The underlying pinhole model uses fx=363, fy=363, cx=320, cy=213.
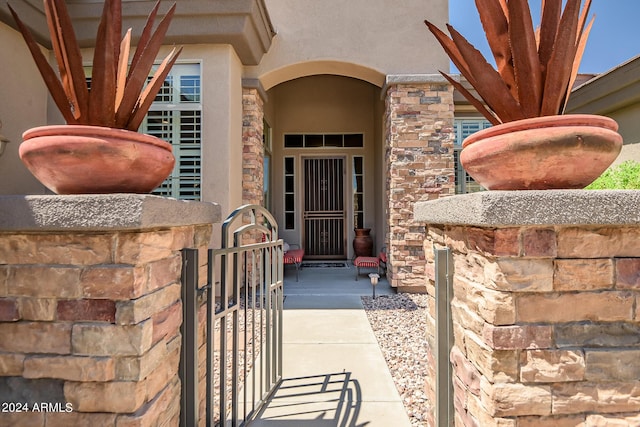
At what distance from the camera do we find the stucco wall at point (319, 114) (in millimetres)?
9172

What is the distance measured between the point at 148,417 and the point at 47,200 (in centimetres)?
82

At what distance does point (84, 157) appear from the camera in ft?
4.13

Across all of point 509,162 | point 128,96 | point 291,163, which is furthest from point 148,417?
point 291,163

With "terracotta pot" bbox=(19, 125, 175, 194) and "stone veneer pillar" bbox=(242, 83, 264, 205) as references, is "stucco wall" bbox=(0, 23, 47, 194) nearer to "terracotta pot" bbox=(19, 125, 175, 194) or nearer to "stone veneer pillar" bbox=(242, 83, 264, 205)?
"stone veneer pillar" bbox=(242, 83, 264, 205)

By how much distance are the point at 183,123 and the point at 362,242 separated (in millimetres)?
4905

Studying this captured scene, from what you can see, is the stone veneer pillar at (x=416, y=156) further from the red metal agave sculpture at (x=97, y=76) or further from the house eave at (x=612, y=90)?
the red metal agave sculpture at (x=97, y=76)

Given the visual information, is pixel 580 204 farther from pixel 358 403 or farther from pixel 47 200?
pixel 358 403

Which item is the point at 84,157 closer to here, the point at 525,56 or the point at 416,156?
the point at 525,56

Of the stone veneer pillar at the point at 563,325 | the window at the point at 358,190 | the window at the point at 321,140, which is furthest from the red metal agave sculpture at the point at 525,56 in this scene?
the window at the point at 321,140

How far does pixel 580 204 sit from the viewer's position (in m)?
1.14

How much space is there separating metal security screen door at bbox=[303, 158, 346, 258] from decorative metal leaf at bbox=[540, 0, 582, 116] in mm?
7968

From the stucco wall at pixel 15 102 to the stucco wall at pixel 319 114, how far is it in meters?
5.04

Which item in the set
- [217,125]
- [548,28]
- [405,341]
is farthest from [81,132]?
[217,125]

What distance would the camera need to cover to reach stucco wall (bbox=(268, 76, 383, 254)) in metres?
9.17
